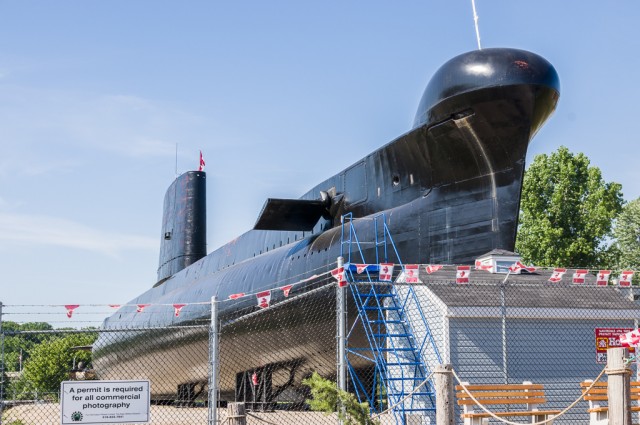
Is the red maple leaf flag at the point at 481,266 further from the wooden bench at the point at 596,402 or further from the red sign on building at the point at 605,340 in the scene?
the wooden bench at the point at 596,402

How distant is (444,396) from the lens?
8555mm

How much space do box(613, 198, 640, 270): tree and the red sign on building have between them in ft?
112

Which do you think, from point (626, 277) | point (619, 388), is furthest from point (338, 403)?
point (626, 277)

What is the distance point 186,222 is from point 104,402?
83.4 ft

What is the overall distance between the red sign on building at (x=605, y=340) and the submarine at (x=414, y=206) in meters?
2.26

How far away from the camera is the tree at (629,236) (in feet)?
152

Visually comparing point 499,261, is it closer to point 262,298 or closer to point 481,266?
point 481,266

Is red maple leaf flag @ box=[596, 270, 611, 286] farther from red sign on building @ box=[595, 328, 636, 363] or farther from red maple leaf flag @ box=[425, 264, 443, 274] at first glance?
red maple leaf flag @ box=[425, 264, 443, 274]

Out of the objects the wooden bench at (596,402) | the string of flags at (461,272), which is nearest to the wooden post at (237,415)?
the string of flags at (461,272)

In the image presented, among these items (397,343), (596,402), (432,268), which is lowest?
(596,402)

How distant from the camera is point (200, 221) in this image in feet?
112

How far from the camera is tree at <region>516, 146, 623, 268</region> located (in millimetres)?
42031

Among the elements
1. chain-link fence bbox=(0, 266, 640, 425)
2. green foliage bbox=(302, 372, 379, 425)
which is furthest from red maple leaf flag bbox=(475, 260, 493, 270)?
green foliage bbox=(302, 372, 379, 425)

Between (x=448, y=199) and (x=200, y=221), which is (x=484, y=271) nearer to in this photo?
(x=448, y=199)
